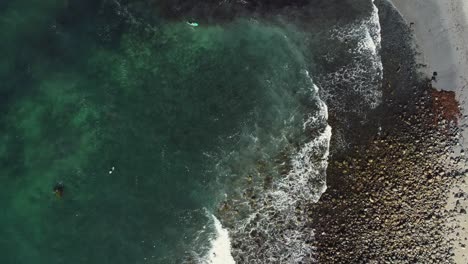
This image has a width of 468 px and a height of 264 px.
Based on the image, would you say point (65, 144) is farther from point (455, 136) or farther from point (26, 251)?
point (455, 136)

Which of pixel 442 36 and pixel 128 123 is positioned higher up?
pixel 442 36

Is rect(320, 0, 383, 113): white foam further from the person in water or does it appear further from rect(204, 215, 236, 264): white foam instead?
the person in water

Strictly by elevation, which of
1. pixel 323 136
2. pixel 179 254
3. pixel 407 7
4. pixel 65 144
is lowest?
pixel 179 254

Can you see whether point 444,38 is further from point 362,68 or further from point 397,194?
point 397,194

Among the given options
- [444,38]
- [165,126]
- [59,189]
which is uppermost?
[444,38]

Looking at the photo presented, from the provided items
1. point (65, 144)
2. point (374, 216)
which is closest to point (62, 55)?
point (65, 144)

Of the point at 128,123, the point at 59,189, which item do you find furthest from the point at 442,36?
the point at 59,189

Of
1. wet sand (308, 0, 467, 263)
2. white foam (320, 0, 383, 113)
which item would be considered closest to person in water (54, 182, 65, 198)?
wet sand (308, 0, 467, 263)
